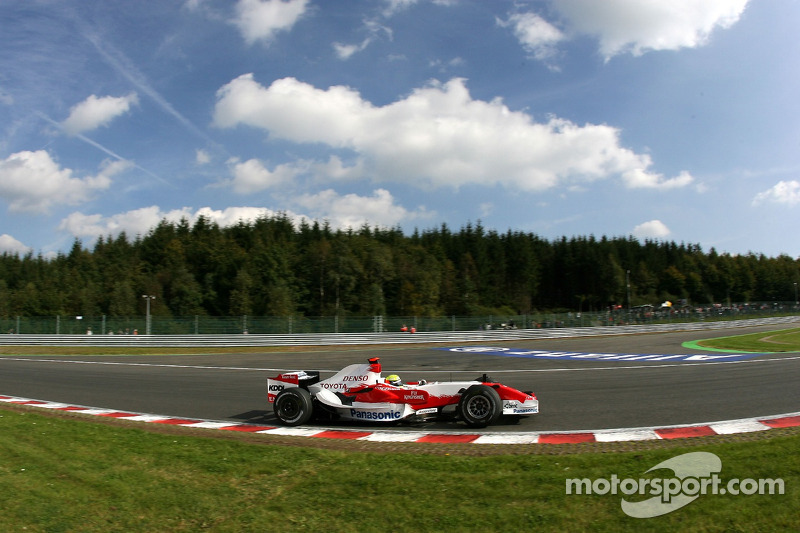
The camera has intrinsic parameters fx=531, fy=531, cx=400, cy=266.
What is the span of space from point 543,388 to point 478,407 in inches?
174

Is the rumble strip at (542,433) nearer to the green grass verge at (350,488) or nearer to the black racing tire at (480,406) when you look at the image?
the black racing tire at (480,406)

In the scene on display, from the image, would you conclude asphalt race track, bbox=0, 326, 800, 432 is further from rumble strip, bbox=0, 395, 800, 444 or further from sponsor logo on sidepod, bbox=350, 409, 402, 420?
rumble strip, bbox=0, 395, 800, 444

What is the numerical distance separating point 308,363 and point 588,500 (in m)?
18.2

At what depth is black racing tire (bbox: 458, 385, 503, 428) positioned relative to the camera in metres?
7.96

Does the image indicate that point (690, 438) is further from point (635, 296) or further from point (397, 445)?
point (635, 296)

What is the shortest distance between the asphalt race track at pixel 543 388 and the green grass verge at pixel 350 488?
2004 millimetres

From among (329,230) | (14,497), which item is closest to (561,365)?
(14,497)

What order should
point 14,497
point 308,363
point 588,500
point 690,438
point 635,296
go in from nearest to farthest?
1. point 588,500
2. point 14,497
3. point 690,438
4. point 308,363
5. point 635,296

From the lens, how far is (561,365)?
58.6ft

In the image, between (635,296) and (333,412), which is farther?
(635,296)

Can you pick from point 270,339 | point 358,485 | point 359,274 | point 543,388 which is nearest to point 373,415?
point 358,485

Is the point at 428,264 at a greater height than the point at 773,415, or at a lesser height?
greater

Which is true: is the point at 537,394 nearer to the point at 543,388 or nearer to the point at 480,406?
the point at 543,388

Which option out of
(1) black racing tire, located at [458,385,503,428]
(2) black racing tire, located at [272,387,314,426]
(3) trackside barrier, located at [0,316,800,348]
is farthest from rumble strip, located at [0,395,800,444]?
(3) trackside barrier, located at [0,316,800,348]
